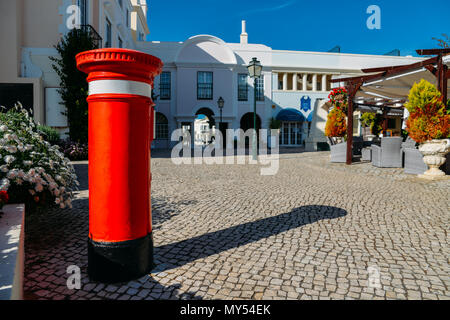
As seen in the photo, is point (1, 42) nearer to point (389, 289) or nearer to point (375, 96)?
point (389, 289)

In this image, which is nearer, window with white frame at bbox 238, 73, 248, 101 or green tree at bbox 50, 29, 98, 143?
green tree at bbox 50, 29, 98, 143

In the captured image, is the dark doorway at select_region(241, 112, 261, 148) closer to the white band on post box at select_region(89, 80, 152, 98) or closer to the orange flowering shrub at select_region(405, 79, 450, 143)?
the orange flowering shrub at select_region(405, 79, 450, 143)

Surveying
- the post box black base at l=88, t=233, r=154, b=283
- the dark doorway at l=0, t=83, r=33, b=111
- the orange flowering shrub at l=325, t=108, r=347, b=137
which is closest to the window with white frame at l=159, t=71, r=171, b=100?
the dark doorway at l=0, t=83, r=33, b=111

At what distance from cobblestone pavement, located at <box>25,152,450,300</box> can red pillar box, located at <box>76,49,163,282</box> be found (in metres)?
0.25

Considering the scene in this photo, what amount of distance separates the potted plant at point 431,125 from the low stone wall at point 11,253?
27.1ft

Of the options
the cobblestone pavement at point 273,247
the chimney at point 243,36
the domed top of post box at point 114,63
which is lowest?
the cobblestone pavement at point 273,247

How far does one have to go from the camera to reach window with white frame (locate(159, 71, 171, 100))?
24.5m

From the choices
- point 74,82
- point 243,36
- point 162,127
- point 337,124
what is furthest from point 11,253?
point 243,36

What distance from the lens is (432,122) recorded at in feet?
24.0

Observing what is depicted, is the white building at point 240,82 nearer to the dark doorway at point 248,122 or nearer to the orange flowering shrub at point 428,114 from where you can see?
the dark doorway at point 248,122

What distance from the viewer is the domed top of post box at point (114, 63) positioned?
2.21 m

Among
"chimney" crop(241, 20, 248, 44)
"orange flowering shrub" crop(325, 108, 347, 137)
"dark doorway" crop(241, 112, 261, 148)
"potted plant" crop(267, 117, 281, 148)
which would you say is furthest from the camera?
"chimney" crop(241, 20, 248, 44)

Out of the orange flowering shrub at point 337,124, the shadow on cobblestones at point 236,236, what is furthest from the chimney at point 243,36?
the shadow on cobblestones at point 236,236
